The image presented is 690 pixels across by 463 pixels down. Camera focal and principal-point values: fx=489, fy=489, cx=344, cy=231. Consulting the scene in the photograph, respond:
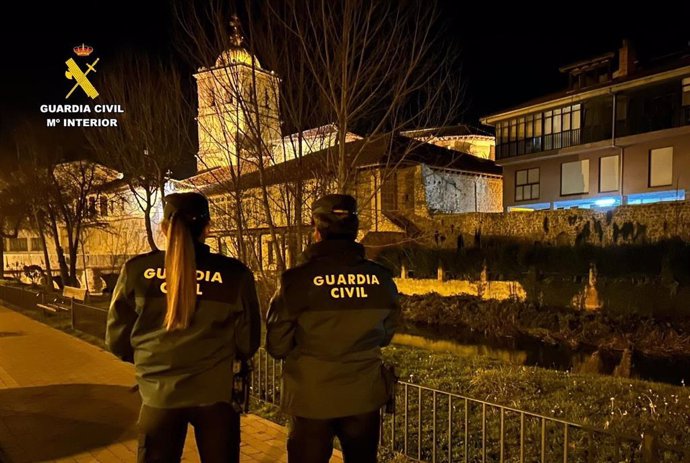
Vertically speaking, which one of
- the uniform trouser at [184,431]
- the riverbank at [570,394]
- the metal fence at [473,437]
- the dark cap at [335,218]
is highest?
the dark cap at [335,218]

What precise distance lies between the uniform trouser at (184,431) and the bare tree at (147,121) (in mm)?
7411

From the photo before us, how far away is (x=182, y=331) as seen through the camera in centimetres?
238

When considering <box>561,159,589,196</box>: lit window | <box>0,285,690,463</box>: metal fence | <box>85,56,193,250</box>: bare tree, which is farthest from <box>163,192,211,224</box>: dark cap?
<box>561,159,589,196</box>: lit window

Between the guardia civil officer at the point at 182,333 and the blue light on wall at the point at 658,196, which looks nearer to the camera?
the guardia civil officer at the point at 182,333

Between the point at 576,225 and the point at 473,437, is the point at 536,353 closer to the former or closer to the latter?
the point at 576,225

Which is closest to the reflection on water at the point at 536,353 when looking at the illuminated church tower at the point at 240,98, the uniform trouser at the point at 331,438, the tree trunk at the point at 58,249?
the illuminated church tower at the point at 240,98

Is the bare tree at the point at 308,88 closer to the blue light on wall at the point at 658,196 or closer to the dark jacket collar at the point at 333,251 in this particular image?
the dark jacket collar at the point at 333,251

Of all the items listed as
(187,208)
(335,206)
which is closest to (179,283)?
(187,208)

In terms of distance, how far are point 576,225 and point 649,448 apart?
73.7ft

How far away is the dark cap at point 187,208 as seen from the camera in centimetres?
251

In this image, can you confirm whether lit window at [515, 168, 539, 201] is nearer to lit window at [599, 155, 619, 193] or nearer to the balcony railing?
the balcony railing

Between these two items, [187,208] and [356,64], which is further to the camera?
[356,64]

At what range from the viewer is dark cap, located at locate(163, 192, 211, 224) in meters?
2.51

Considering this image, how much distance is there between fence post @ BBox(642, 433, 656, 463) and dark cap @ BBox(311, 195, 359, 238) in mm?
1882
